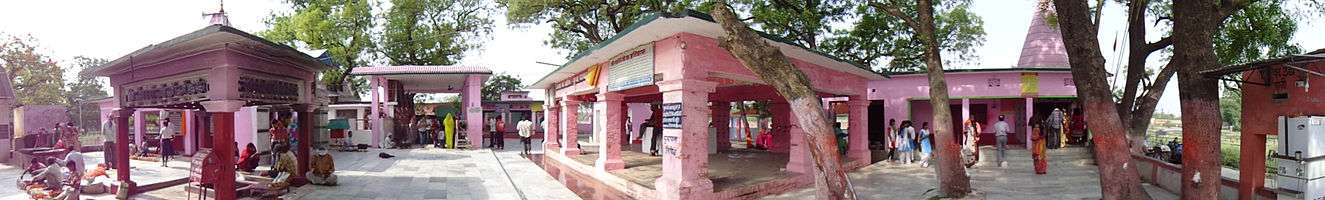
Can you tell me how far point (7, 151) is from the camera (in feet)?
45.4

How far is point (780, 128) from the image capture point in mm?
17031

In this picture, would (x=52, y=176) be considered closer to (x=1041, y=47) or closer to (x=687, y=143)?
(x=687, y=143)

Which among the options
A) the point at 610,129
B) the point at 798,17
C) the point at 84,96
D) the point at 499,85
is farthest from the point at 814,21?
the point at 84,96

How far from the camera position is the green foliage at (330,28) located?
23.4 meters

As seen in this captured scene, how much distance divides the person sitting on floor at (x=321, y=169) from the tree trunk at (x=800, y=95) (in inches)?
238

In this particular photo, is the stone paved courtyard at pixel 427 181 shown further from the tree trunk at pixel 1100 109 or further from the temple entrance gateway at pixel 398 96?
the tree trunk at pixel 1100 109

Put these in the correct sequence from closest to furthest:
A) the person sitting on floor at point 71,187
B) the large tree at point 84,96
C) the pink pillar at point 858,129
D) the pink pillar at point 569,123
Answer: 1. the person sitting on floor at point 71,187
2. the pink pillar at point 858,129
3. the pink pillar at point 569,123
4. the large tree at point 84,96

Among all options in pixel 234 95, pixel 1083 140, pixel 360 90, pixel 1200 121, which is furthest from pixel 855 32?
pixel 360 90

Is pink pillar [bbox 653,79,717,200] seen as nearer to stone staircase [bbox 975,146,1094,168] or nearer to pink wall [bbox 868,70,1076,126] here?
stone staircase [bbox 975,146,1094,168]

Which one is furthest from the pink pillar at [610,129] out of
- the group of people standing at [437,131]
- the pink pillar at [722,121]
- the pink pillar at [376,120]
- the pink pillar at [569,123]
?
the pink pillar at [376,120]

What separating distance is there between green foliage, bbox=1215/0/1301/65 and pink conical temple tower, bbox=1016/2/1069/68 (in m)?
5.14

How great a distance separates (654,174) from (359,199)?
418 cm

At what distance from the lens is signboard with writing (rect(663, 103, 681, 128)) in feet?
26.5

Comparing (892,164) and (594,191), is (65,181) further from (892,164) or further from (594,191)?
(892,164)
